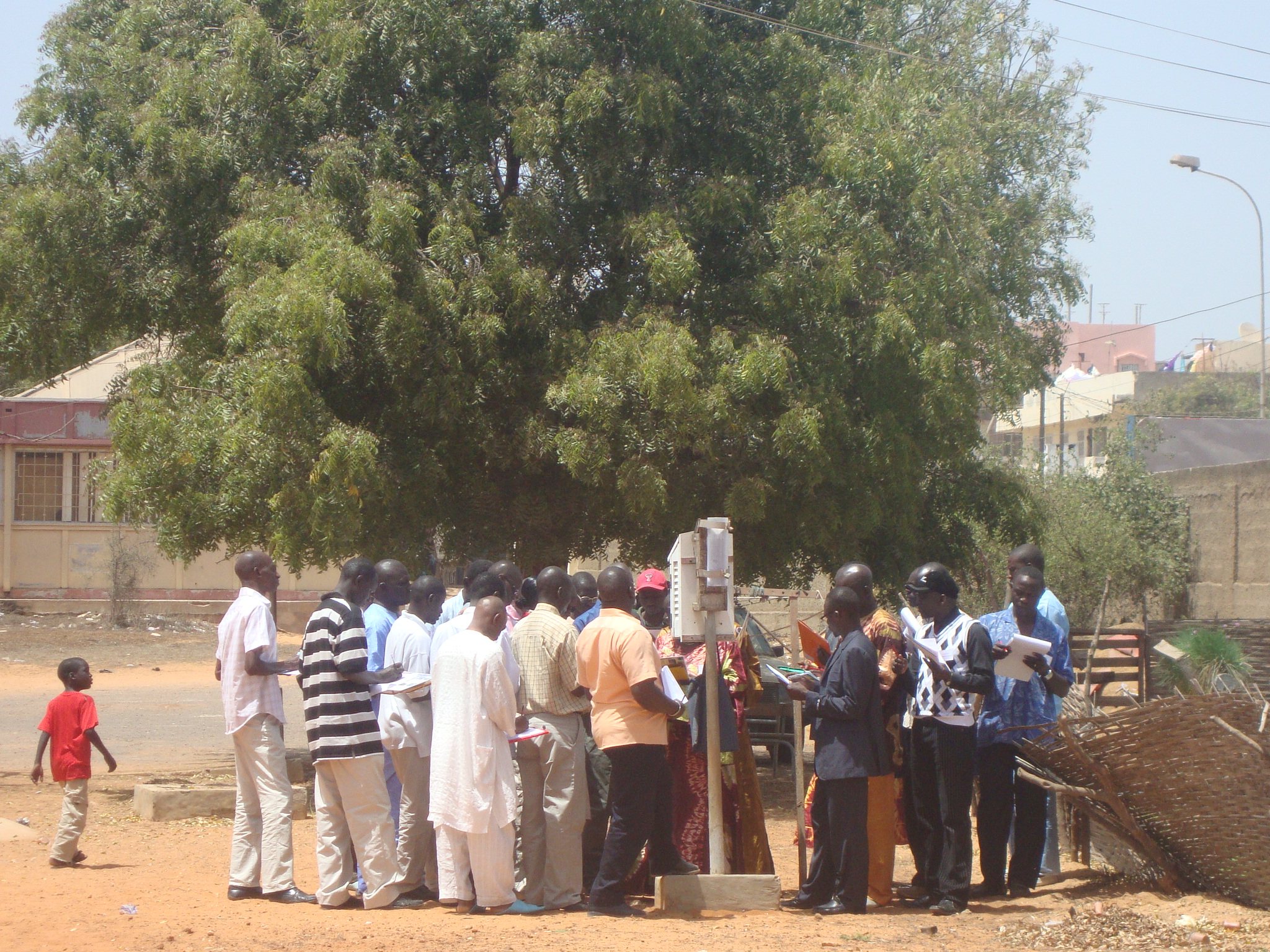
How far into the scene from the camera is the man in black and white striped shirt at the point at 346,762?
6.75m

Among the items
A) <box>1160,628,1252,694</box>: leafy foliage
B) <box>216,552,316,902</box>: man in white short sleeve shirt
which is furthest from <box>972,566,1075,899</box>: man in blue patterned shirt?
<box>1160,628,1252,694</box>: leafy foliage

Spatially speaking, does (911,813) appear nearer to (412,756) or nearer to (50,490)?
(412,756)

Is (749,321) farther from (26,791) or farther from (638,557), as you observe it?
(26,791)

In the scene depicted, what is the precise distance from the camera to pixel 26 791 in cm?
1139

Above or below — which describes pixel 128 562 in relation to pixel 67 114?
below

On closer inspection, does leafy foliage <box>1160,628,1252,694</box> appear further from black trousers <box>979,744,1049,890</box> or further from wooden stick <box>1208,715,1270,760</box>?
wooden stick <box>1208,715,1270,760</box>

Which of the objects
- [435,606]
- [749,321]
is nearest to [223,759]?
[435,606]

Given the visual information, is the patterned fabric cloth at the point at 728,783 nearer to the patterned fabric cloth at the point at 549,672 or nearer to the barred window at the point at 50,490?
the patterned fabric cloth at the point at 549,672

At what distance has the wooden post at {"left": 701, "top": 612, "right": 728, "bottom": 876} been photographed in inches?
265

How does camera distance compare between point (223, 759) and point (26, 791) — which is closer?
point (26, 791)

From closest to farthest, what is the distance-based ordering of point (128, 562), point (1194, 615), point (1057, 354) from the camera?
1. point (1057, 354)
2. point (1194, 615)
3. point (128, 562)

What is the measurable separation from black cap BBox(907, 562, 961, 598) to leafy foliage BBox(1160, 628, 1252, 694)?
7542 millimetres

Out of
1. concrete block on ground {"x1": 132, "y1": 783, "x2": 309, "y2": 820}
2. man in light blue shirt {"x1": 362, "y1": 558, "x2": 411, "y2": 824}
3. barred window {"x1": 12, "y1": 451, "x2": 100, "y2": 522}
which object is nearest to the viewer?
man in light blue shirt {"x1": 362, "y1": 558, "x2": 411, "y2": 824}

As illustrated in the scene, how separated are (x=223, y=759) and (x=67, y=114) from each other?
7.07m
